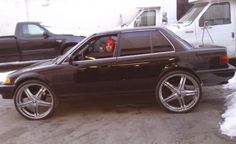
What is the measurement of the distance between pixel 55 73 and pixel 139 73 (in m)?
1.50

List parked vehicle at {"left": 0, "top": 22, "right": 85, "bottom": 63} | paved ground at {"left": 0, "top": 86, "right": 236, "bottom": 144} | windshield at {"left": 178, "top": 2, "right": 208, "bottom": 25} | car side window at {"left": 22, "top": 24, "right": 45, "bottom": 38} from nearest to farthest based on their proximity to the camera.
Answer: paved ground at {"left": 0, "top": 86, "right": 236, "bottom": 144}, windshield at {"left": 178, "top": 2, "right": 208, "bottom": 25}, parked vehicle at {"left": 0, "top": 22, "right": 85, "bottom": 63}, car side window at {"left": 22, "top": 24, "right": 45, "bottom": 38}

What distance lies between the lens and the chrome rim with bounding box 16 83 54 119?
6.52m

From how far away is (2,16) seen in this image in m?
16.8

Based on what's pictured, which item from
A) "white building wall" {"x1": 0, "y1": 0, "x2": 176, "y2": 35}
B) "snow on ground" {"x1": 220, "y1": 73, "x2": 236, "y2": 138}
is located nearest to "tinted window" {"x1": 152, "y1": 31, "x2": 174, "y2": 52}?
"snow on ground" {"x1": 220, "y1": 73, "x2": 236, "y2": 138}

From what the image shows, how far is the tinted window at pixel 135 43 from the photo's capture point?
6.42 m

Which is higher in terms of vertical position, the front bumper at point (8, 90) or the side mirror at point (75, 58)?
the side mirror at point (75, 58)

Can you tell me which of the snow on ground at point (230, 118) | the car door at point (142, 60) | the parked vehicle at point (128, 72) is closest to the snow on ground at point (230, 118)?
the snow on ground at point (230, 118)

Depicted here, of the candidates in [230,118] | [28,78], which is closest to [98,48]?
[28,78]

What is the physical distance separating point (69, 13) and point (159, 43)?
11.5 metres

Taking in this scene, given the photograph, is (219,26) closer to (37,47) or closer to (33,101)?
(33,101)

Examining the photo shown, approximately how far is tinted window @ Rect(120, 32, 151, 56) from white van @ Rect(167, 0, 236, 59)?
12.7 feet

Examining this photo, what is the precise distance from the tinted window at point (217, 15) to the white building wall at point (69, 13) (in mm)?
6933

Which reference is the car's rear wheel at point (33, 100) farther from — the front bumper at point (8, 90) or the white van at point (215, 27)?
the white van at point (215, 27)

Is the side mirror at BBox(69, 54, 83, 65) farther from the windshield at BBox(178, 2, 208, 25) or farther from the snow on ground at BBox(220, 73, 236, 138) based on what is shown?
the windshield at BBox(178, 2, 208, 25)
